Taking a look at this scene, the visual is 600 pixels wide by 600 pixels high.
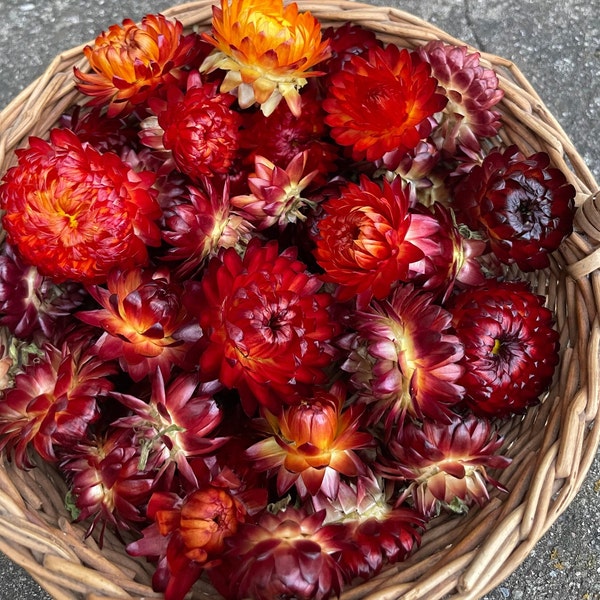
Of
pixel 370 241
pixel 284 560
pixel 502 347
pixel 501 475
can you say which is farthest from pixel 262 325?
pixel 501 475

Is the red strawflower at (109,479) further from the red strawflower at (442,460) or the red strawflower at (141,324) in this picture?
the red strawflower at (442,460)

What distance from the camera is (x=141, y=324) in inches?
37.4

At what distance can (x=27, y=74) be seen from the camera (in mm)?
1904

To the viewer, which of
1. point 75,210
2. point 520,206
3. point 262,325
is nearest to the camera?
point 262,325

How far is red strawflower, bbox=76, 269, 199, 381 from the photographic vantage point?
94 cm

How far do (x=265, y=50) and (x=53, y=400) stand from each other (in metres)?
0.57

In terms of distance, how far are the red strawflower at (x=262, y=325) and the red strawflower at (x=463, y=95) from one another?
39 centimetres

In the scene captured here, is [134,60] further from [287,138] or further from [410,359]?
[410,359]

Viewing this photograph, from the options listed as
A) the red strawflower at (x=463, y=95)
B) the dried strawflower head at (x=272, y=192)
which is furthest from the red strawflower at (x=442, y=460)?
the red strawflower at (x=463, y=95)

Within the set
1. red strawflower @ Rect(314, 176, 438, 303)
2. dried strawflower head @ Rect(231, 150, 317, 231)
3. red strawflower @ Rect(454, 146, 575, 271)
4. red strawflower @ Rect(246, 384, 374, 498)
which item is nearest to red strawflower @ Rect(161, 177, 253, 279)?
dried strawflower head @ Rect(231, 150, 317, 231)

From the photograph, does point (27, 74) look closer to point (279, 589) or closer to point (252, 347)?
point (252, 347)

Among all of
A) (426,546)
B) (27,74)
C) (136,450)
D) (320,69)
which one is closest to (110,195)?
(136,450)

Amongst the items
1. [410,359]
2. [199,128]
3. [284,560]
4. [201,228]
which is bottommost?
[284,560]

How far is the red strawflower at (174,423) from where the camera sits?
0.93 meters
